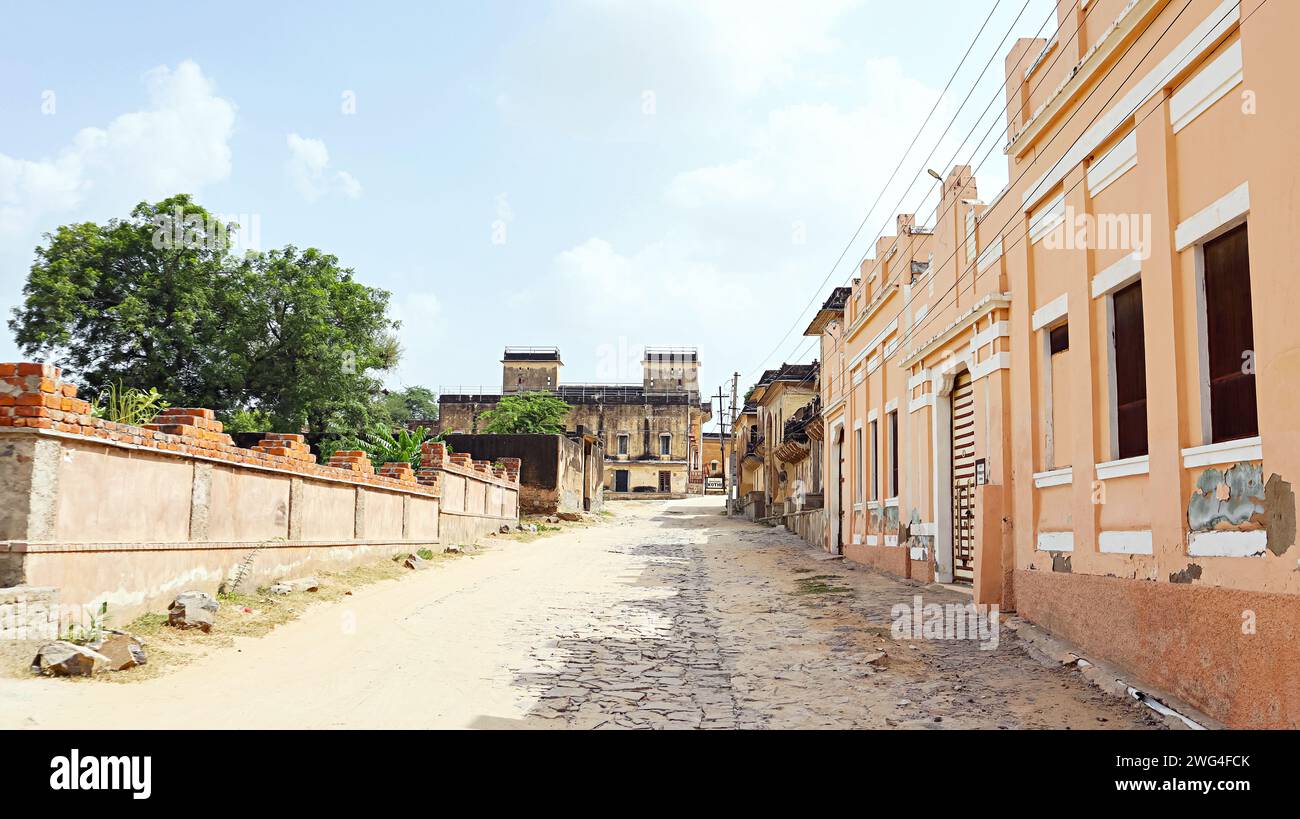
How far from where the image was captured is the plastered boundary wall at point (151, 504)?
23.4 ft

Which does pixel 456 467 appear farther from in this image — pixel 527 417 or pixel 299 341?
pixel 527 417

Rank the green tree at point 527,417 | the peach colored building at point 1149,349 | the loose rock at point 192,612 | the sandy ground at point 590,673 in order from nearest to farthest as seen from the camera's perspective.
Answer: the peach colored building at point 1149,349 → the sandy ground at point 590,673 → the loose rock at point 192,612 → the green tree at point 527,417

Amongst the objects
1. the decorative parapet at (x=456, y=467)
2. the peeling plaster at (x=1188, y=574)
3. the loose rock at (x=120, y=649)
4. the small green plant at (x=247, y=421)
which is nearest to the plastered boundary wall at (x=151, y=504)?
the loose rock at (x=120, y=649)

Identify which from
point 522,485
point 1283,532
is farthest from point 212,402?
point 1283,532

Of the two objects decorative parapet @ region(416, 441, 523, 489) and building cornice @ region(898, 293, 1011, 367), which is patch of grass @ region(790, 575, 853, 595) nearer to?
building cornice @ region(898, 293, 1011, 367)

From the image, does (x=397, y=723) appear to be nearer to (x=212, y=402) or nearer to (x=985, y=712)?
(x=985, y=712)

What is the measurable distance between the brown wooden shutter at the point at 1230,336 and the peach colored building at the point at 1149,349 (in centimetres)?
2

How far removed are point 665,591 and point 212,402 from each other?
73.5ft

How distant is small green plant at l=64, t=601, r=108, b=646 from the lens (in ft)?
23.7

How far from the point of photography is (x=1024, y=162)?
10.0m

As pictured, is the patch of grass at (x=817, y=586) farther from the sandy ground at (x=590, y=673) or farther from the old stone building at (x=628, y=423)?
the old stone building at (x=628, y=423)

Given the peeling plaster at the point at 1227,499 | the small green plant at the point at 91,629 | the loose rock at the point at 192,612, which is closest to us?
the peeling plaster at the point at 1227,499
